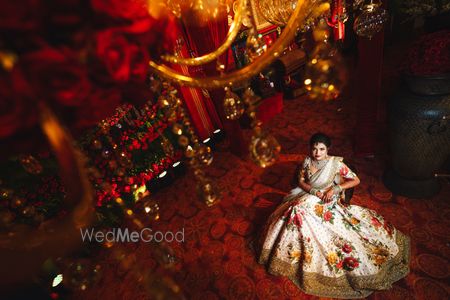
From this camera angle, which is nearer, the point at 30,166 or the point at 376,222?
the point at 30,166

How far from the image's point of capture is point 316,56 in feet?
2.53

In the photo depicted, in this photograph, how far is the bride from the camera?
2391mm

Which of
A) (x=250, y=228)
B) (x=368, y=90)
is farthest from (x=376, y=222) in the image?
(x=368, y=90)

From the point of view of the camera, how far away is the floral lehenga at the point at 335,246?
239 cm

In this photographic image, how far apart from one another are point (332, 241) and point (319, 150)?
3.10 feet

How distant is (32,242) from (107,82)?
0.48 metres

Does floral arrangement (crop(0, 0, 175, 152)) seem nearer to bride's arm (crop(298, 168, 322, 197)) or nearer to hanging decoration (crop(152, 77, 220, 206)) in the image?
hanging decoration (crop(152, 77, 220, 206))

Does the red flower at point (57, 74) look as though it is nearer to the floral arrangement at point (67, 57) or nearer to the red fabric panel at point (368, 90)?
the floral arrangement at point (67, 57)

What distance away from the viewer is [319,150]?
97.0 inches

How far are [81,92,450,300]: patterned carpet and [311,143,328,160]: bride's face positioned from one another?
127 cm

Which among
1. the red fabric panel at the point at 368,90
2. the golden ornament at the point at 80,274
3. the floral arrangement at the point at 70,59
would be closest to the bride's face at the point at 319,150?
the red fabric panel at the point at 368,90

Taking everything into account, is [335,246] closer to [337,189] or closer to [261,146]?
[337,189]

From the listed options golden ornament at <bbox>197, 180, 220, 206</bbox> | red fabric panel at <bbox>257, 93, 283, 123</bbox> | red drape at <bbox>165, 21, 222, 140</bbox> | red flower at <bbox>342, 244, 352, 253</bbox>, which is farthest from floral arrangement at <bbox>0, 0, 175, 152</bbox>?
red fabric panel at <bbox>257, 93, 283, 123</bbox>

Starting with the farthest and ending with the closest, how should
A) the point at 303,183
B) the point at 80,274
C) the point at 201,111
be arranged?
1. the point at 201,111
2. the point at 303,183
3. the point at 80,274
